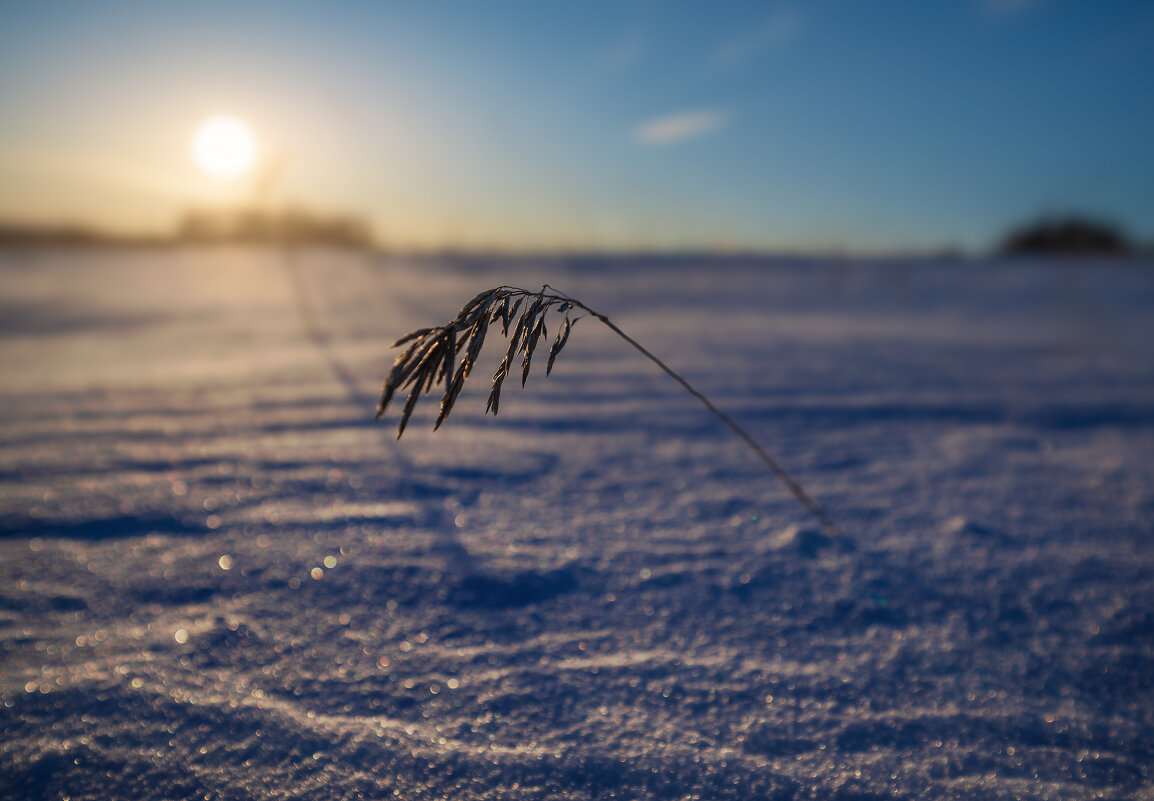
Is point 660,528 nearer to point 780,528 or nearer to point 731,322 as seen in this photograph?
point 780,528

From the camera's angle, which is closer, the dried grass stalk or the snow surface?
the dried grass stalk

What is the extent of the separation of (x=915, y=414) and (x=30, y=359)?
506 centimetres

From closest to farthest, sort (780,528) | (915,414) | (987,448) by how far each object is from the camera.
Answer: (780,528), (987,448), (915,414)

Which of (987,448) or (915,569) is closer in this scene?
A: (915,569)

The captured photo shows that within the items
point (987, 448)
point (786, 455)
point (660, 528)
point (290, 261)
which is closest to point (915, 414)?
point (987, 448)

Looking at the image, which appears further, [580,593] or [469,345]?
[580,593]

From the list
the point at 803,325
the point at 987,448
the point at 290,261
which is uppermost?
the point at 290,261

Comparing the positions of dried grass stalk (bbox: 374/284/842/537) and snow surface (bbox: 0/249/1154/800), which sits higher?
dried grass stalk (bbox: 374/284/842/537)

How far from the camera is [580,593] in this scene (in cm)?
148

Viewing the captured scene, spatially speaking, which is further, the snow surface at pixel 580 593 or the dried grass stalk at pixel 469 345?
the snow surface at pixel 580 593

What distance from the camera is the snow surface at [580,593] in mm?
1032

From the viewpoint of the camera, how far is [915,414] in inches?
112

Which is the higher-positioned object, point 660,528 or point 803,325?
point 803,325

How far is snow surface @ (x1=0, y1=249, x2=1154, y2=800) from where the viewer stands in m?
1.03
